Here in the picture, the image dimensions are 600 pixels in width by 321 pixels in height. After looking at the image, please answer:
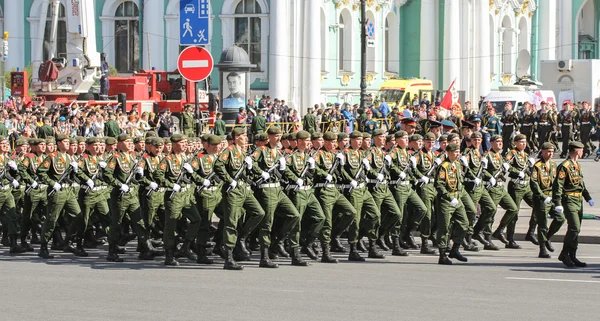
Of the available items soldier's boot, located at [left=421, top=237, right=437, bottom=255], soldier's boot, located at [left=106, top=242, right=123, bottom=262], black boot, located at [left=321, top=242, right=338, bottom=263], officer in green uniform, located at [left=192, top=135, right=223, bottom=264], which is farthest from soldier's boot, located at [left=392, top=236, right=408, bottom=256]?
soldier's boot, located at [left=106, top=242, right=123, bottom=262]

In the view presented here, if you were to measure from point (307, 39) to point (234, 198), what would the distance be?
31.5 m

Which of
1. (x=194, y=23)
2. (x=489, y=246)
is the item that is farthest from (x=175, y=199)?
(x=194, y=23)

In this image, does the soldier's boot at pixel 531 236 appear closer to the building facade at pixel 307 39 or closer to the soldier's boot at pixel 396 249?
the soldier's boot at pixel 396 249

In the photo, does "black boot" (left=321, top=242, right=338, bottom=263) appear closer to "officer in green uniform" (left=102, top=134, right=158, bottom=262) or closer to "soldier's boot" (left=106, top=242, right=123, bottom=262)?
"officer in green uniform" (left=102, top=134, right=158, bottom=262)

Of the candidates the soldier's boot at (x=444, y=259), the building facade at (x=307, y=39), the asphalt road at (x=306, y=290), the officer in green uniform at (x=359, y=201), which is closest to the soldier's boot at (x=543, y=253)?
the asphalt road at (x=306, y=290)

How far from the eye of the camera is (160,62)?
47.3 m

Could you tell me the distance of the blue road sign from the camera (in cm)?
2053

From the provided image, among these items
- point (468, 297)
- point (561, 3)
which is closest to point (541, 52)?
point (561, 3)

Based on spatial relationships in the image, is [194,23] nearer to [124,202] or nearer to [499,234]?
[124,202]

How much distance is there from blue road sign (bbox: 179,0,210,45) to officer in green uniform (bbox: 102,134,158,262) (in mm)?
4292

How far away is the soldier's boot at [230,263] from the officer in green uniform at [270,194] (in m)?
0.37

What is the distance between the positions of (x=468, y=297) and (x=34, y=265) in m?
5.73

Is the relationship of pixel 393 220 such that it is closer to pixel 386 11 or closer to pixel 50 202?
pixel 50 202

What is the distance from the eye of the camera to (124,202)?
15.9m
